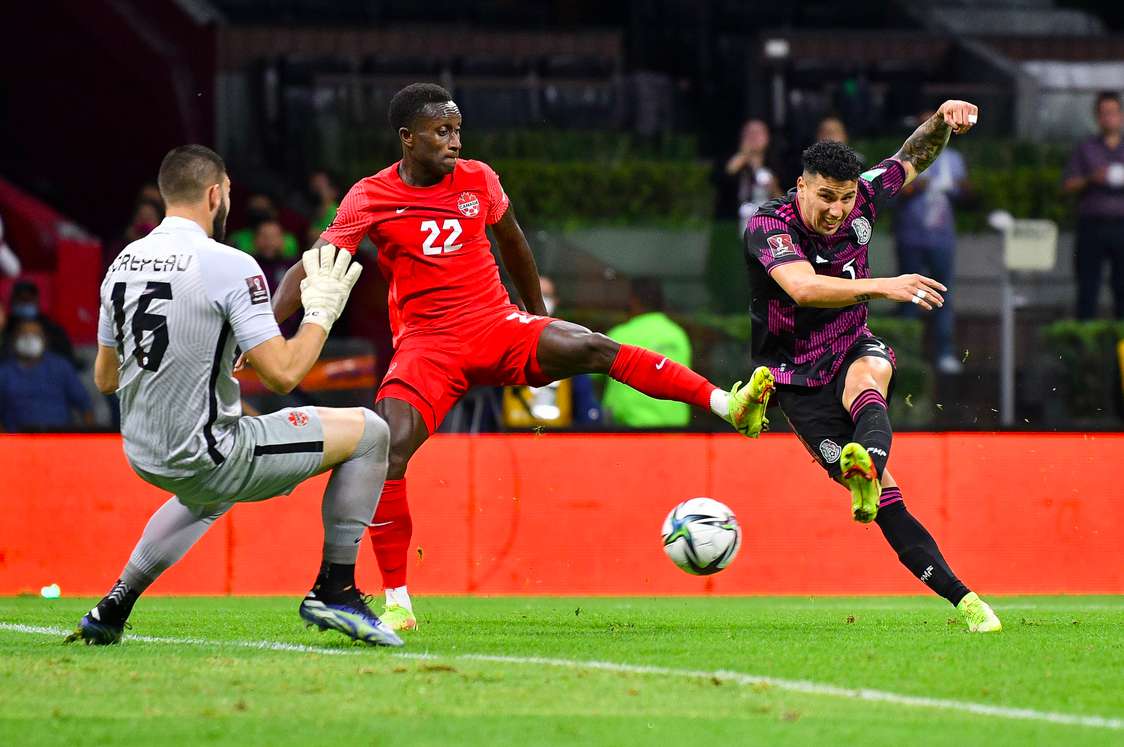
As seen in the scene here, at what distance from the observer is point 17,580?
37.5 feet

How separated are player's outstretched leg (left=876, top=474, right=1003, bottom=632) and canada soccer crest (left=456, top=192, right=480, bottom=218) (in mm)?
2309

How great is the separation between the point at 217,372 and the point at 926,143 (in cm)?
390

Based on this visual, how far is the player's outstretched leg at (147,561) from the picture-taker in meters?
6.98

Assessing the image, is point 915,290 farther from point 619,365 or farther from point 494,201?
point 494,201

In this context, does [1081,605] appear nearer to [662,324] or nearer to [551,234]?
[662,324]

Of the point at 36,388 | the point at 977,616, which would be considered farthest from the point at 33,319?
the point at 977,616

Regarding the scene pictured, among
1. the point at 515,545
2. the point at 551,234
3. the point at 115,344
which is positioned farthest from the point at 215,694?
the point at 551,234

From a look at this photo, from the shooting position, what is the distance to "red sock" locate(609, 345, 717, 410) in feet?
27.1

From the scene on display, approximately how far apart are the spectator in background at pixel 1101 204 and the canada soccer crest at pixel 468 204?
8.20m

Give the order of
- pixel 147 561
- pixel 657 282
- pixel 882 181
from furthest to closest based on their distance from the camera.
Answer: pixel 657 282 → pixel 882 181 → pixel 147 561

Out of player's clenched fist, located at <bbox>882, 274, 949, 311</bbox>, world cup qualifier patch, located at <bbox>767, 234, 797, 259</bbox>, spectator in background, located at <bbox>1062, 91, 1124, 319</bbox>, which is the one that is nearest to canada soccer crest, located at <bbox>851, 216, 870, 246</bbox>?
world cup qualifier patch, located at <bbox>767, 234, 797, 259</bbox>

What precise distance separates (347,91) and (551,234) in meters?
4.21

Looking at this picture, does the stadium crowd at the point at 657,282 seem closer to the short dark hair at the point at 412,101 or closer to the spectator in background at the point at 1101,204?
the spectator in background at the point at 1101,204

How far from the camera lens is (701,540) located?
8359 mm
